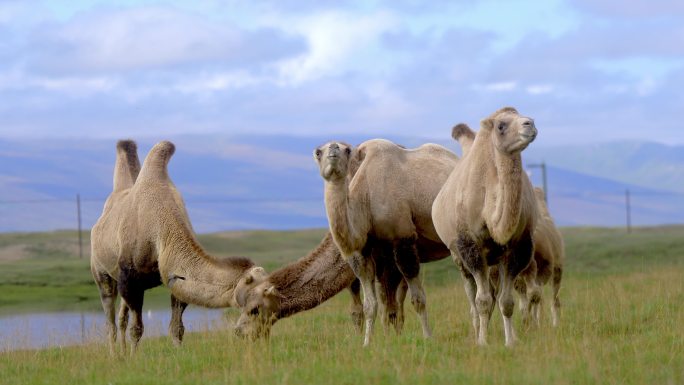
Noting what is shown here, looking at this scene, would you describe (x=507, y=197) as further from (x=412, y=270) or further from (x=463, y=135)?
(x=463, y=135)

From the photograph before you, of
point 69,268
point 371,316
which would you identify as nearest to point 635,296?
point 371,316

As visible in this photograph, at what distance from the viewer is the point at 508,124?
460 inches

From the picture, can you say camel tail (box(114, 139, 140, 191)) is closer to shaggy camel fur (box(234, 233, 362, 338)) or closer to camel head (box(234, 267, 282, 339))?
shaggy camel fur (box(234, 233, 362, 338))

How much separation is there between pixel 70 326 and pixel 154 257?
29.8ft

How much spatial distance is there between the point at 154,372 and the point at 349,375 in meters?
2.32

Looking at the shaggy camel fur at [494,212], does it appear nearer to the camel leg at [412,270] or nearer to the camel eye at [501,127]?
the camel eye at [501,127]

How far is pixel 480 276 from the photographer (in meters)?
12.2

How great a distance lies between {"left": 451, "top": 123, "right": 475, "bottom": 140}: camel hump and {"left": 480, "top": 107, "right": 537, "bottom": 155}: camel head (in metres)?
2.88

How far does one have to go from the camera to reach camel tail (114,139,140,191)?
1728 cm

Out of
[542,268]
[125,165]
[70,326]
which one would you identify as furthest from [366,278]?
[70,326]

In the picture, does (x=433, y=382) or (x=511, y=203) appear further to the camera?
(x=511, y=203)

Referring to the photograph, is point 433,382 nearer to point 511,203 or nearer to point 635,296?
point 511,203

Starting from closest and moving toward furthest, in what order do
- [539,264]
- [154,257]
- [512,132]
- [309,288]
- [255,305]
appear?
[512,132] < [255,305] < [309,288] < [154,257] < [539,264]

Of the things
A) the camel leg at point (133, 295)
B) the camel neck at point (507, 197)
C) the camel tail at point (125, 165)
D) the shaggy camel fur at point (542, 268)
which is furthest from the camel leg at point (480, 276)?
the camel tail at point (125, 165)
